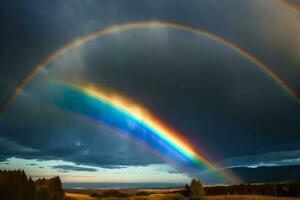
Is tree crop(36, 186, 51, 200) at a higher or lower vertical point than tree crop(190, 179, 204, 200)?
lower

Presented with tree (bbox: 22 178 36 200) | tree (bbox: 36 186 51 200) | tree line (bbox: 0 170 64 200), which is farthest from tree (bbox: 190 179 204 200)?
tree (bbox: 22 178 36 200)

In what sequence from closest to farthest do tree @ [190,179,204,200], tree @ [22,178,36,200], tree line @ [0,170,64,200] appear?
tree line @ [0,170,64,200], tree @ [22,178,36,200], tree @ [190,179,204,200]

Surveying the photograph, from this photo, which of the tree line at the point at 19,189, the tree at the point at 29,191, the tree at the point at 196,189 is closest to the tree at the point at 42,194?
the tree line at the point at 19,189

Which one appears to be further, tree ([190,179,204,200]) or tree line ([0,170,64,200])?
tree ([190,179,204,200])

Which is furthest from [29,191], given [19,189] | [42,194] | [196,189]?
[196,189]

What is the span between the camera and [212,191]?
538ft

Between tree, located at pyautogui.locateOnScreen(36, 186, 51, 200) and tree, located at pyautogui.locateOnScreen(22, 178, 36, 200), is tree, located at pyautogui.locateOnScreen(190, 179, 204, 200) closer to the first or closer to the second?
tree, located at pyautogui.locateOnScreen(36, 186, 51, 200)

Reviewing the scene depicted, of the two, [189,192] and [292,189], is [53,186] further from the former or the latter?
[292,189]

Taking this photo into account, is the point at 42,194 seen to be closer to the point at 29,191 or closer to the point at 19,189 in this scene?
the point at 29,191

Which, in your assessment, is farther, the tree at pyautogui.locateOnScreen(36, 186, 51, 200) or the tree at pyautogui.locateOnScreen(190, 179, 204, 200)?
the tree at pyautogui.locateOnScreen(190, 179, 204, 200)

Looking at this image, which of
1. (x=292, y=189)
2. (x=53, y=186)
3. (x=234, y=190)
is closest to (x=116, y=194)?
(x=53, y=186)

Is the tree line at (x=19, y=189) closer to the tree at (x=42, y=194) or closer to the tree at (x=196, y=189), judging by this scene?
the tree at (x=42, y=194)

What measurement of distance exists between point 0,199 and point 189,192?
2020 inches

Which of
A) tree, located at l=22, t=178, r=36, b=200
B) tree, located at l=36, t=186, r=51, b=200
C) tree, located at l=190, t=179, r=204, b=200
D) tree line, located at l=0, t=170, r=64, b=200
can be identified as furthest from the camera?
tree, located at l=190, t=179, r=204, b=200
